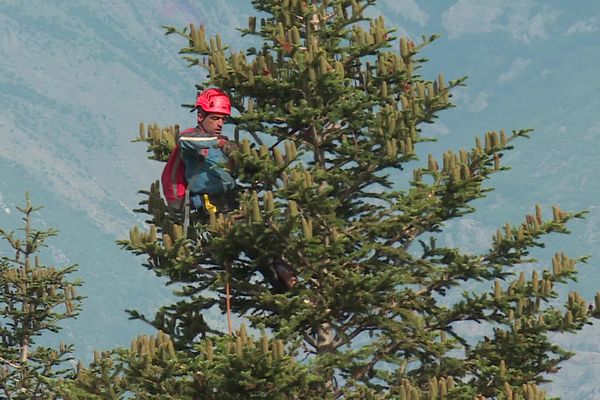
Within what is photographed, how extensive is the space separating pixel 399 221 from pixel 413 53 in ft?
9.59

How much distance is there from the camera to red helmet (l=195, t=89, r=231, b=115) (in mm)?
19109

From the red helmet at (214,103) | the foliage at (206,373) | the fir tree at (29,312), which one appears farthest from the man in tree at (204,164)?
the fir tree at (29,312)

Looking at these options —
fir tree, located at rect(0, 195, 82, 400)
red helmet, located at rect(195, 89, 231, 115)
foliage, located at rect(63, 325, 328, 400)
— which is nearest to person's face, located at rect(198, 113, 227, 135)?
red helmet, located at rect(195, 89, 231, 115)

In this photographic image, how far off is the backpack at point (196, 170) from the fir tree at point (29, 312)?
52.1 ft

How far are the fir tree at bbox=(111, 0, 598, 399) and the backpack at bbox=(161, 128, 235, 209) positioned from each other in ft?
1.03

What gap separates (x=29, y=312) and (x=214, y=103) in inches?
718

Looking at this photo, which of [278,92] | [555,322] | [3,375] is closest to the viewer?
[555,322]

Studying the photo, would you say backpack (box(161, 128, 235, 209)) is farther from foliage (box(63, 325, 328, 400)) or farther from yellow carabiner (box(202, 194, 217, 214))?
foliage (box(63, 325, 328, 400))

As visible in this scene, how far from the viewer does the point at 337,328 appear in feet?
61.5

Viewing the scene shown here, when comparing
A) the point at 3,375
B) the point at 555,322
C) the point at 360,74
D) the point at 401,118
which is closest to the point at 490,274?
the point at 555,322

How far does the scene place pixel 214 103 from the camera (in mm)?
19172

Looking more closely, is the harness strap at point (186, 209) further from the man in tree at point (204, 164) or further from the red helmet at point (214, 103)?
the red helmet at point (214, 103)

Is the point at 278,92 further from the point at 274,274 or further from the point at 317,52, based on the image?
the point at 274,274

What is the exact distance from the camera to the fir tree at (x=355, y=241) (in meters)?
17.8
